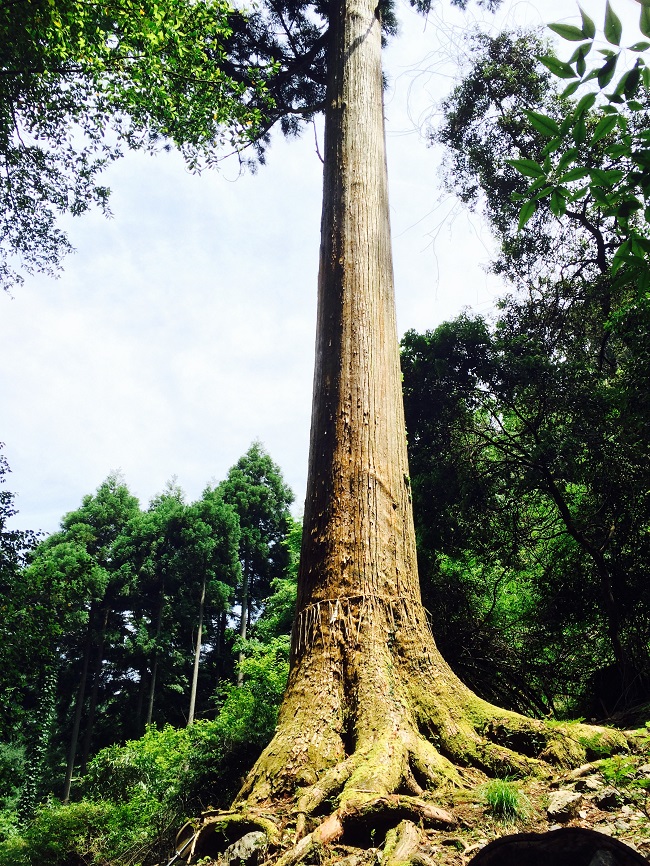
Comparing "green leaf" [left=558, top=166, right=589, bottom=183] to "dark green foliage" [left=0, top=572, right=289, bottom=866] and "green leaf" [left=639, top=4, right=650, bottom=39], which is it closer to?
"green leaf" [left=639, top=4, right=650, bottom=39]

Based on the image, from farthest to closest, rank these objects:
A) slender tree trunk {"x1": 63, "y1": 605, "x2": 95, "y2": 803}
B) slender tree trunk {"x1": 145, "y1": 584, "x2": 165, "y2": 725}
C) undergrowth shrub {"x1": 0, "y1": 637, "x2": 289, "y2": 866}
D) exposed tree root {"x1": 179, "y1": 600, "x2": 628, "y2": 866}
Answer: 1. slender tree trunk {"x1": 145, "y1": 584, "x2": 165, "y2": 725}
2. slender tree trunk {"x1": 63, "y1": 605, "x2": 95, "y2": 803}
3. undergrowth shrub {"x1": 0, "y1": 637, "x2": 289, "y2": 866}
4. exposed tree root {"x1": 179, "y1": 600, "x2": 628, "y2": 866}

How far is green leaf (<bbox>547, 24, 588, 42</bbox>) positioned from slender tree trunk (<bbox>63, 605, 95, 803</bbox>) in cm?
2627

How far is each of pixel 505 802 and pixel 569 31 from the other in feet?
7.85

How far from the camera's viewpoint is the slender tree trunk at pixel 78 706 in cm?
2195

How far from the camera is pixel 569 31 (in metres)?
1.17

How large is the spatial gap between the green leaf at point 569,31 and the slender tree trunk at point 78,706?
2627 cm

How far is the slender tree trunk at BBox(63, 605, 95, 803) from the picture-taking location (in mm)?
21953

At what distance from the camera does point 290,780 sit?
213 cm

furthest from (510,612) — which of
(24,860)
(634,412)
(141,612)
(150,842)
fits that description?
(141,612)

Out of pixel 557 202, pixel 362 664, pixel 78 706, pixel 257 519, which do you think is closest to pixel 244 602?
pixel 257 519

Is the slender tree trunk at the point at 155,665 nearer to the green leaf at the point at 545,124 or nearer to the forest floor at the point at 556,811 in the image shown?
the forest floor at the point at 556,811

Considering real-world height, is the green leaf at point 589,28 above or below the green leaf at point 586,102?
above

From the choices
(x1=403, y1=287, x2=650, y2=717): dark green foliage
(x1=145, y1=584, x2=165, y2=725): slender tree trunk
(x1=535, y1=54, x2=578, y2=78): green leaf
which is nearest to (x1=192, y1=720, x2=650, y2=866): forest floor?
(x1=535, y1=54, x2=578, y2=78): green leaf

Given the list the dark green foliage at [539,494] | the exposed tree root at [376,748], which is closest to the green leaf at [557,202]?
the exposed tree root at [376,748]
